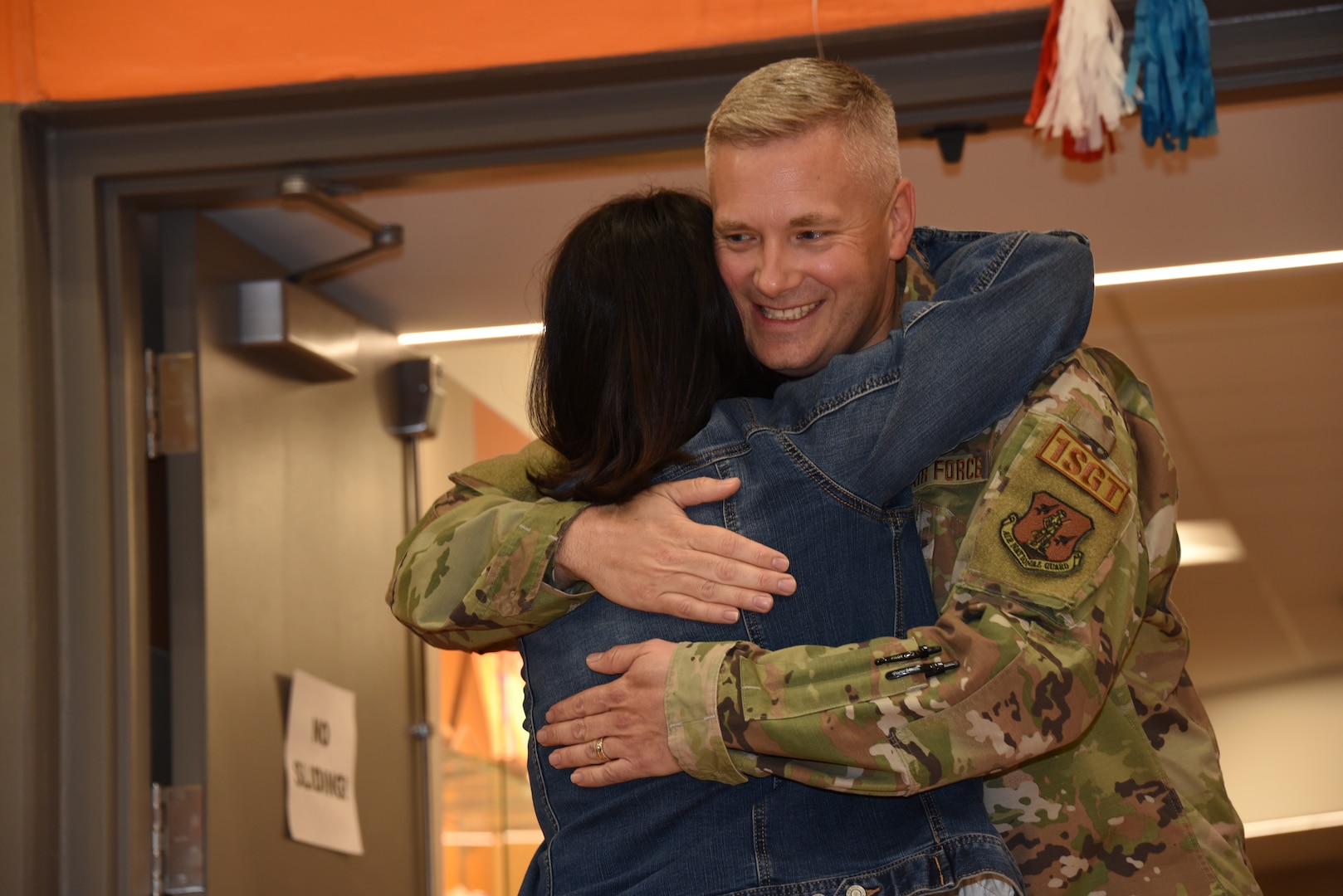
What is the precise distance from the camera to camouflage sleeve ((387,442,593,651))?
130 centimetres

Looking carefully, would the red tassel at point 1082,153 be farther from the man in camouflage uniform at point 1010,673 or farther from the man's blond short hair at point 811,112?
the man in camouflage uniform at point 1010,673

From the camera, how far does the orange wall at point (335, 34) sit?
1.83 m

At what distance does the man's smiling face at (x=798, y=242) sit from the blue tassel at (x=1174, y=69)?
447 millimetres

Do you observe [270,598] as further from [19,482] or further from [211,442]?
[19,482]

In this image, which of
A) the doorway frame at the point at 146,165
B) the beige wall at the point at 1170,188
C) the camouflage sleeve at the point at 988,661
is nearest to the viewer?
the camouflage sleeve at the point at 988,661

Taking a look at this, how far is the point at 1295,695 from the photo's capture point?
2.97m

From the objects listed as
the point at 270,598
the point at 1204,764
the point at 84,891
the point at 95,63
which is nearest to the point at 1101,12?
the point at 1204,764

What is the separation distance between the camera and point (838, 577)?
122 cm

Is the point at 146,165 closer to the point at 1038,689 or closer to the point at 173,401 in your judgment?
the point at 173,401

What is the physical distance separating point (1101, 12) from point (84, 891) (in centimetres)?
172

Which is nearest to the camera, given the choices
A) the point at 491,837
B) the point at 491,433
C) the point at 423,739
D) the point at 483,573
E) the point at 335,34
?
the point at 483,573

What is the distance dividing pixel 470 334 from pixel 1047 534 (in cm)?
202

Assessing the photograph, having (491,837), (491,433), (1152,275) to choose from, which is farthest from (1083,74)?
(491,837)

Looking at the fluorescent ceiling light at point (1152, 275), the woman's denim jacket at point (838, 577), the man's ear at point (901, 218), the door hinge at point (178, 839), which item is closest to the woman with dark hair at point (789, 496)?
the woman's denim jacket at point (838, 577)
